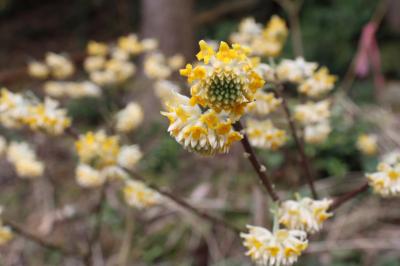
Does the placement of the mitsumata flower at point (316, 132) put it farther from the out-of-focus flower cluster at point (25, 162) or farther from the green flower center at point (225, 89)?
the out-of-focus flower cluster at point (25, 162)

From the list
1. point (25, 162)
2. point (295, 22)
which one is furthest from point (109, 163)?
point (295, 22)

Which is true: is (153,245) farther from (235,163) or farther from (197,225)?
(235,163)

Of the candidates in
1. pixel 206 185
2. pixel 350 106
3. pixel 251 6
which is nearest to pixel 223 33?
pixel 251 6

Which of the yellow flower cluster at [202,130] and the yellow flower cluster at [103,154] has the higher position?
the yellow flower cluster at [103,154]

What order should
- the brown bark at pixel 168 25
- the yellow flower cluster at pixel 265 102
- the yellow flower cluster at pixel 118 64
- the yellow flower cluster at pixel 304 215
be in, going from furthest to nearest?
the brown bark at pixel 168 25, the yellow flower cluster at pixel 118 64, the yellow flower cluster at pixel 265 102, the yellow flower cluster at pixel 304 215

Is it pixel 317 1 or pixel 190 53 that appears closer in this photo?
pixel 190 53

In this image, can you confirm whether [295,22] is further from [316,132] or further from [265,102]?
[265,102]

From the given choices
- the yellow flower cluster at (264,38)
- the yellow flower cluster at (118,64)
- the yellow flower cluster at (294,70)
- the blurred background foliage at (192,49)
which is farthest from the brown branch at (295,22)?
the yellow flower cluster at (294,70)
